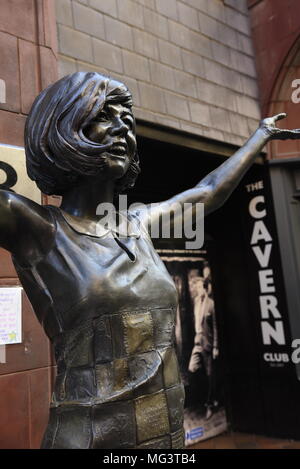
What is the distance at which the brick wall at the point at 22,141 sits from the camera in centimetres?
247

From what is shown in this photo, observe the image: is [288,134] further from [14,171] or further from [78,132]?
[14,171]

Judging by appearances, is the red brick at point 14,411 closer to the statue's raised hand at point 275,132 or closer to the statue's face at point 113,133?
the statue's face at point 113,133

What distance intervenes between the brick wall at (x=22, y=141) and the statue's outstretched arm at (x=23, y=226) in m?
1.49

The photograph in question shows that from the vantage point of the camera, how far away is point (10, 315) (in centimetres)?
254

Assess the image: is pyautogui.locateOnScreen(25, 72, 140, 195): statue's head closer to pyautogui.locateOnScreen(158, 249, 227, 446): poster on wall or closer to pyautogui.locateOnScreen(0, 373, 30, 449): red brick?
pyautogui.locateOnScreen(0, 373, 30, 449): red brick

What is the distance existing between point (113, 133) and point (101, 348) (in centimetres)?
61

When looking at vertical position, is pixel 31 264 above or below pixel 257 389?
above

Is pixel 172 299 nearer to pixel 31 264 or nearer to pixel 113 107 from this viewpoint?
pixel 31 264

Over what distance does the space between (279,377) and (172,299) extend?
12.2 feet

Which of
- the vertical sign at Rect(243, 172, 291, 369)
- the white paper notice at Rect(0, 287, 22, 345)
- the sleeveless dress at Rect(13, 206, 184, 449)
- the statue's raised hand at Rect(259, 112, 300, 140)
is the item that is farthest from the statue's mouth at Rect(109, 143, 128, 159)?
the vertical sign at Rect(243, 172, 291, 369)

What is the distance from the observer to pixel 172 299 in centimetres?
132

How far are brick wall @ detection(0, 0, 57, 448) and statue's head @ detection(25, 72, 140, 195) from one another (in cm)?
145

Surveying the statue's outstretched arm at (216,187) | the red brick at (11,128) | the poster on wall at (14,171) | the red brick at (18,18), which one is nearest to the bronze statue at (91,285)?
the statue's outstretched arm at (216,187)

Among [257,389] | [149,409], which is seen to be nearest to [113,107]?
[149,409]
